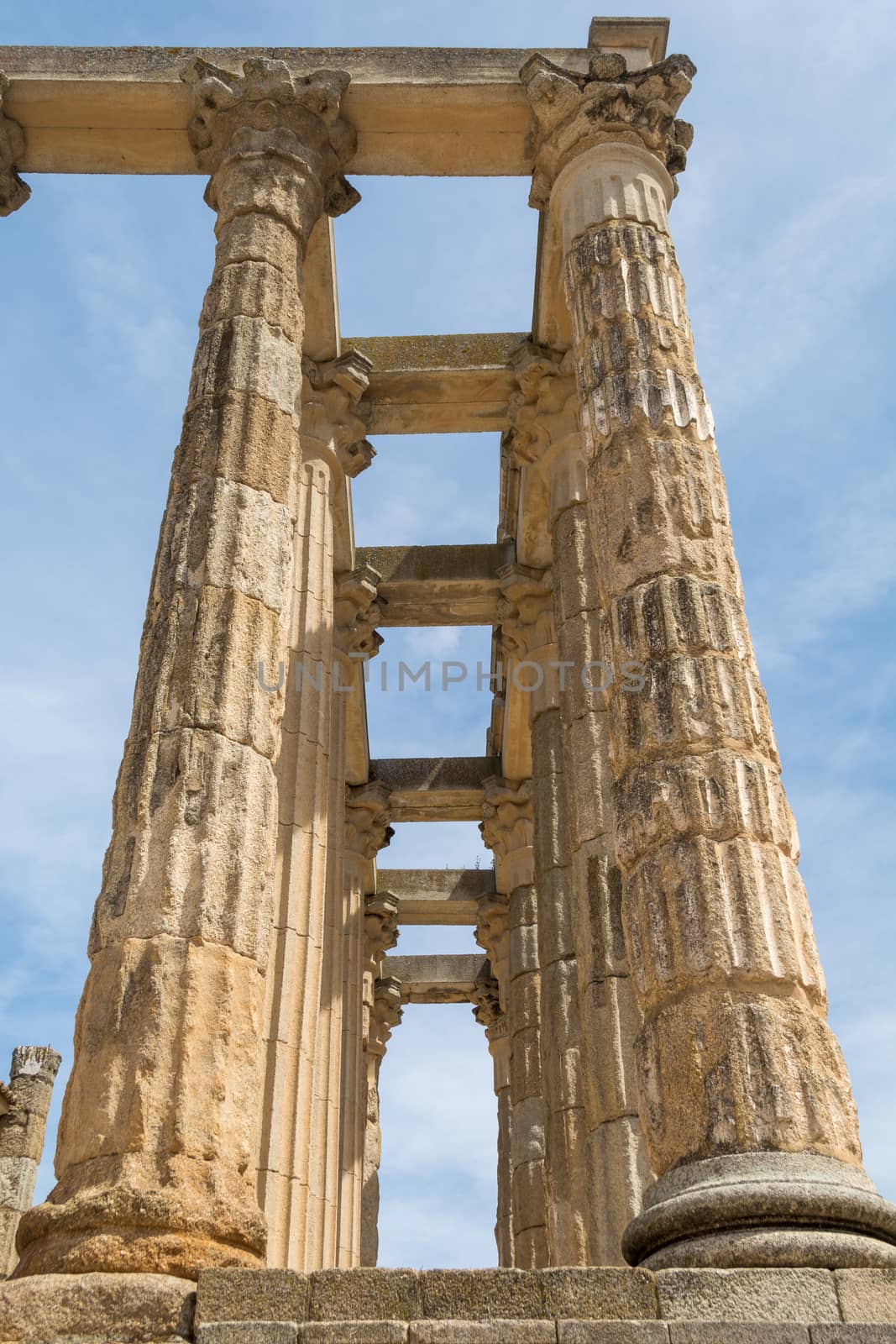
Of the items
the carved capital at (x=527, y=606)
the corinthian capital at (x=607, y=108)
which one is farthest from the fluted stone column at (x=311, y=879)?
the corinthian capital at (x=607, y=108)

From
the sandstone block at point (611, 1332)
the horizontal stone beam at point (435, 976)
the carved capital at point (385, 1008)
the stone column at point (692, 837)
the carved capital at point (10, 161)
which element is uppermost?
the carved capital at point (10, 161)

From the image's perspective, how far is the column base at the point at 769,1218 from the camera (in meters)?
7.07

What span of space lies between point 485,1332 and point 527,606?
1603cm

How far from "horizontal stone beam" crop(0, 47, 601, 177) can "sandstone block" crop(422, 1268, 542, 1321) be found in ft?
43.9

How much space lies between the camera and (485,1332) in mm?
6355

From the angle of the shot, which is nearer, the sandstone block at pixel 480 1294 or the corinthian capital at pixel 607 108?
the sandstone block at pixel 480 1294

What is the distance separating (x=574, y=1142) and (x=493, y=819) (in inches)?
437

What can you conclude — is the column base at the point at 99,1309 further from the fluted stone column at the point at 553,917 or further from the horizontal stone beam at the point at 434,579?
the horizontal stone beam at the point at 434,579

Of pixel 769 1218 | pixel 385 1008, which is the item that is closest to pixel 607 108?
pixel 769 1218

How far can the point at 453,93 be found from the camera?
51.7ft

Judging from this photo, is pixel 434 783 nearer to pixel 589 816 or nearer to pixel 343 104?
pixel 589 816

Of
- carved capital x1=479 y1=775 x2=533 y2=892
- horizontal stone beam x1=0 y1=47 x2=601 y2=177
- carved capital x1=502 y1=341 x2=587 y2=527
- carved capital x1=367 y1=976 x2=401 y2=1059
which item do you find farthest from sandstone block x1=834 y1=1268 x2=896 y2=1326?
carved capital x1=367 y1=976 x2=401 y2=1059

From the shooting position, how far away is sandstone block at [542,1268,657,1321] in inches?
256

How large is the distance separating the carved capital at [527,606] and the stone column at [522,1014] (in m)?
4.48
